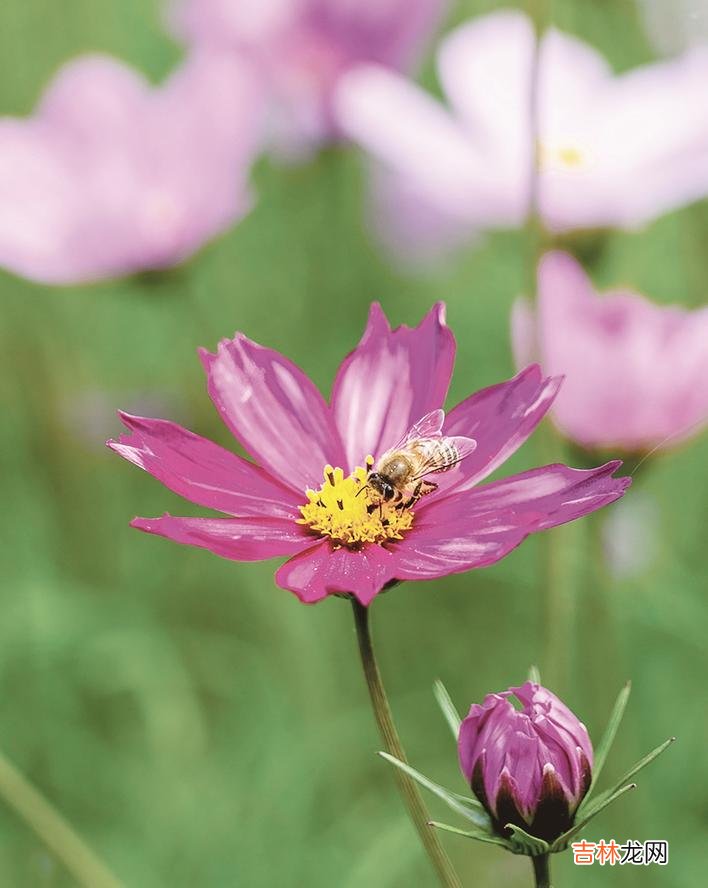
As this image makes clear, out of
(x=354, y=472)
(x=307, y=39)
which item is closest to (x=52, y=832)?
(x=354, y=472)

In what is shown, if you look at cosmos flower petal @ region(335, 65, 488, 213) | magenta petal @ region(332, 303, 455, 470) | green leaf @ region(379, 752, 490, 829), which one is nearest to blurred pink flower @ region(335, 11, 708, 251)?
cosmos flower petal @ region(335, 65, 488, 213)

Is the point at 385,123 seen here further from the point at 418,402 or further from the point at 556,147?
the point at 418,402

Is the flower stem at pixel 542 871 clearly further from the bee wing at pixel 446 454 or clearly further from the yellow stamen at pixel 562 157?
the yellow stamen at pixel 562 157

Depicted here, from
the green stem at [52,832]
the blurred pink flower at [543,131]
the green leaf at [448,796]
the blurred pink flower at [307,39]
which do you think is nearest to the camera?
the green leaf at [448,796]

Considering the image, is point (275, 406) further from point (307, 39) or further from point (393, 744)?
point (307, 39)

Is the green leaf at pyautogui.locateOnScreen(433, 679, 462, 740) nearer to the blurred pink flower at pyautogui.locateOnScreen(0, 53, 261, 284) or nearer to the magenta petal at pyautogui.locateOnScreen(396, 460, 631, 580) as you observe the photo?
the magenta petal at pyautogui.locateOnScreen(396, 460, 631, 580)

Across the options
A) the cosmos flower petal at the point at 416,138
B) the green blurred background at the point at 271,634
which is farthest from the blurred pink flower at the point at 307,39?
the cosmos flower petal at the point at 416,138

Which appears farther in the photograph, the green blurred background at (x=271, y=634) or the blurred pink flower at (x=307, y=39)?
the blurred pink flower at (x=307, y=39)

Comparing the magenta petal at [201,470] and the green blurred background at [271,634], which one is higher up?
the magenta petal at [201,470]
